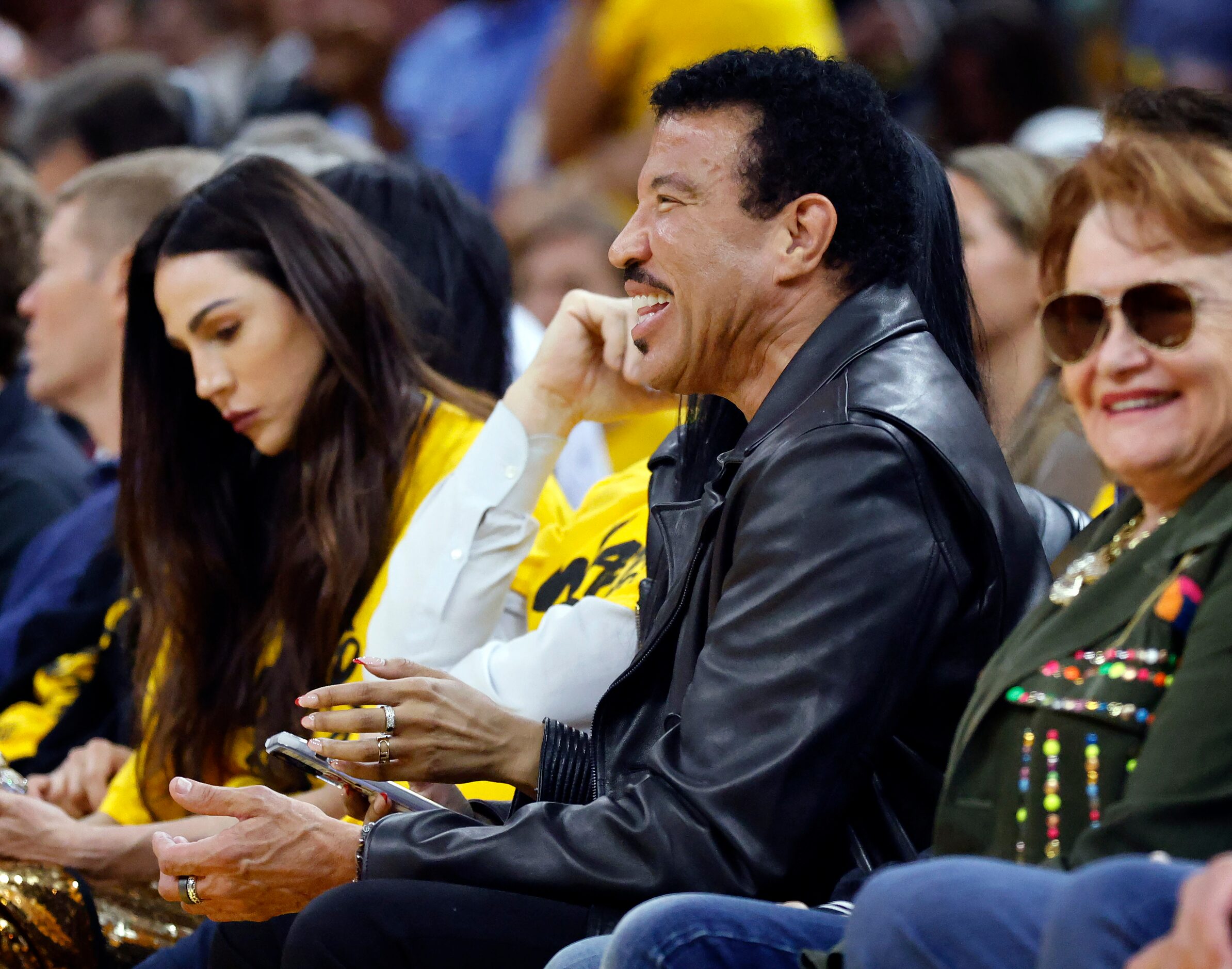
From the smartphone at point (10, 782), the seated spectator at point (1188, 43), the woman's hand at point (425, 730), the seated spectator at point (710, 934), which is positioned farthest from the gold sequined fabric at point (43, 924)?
the seated spectator at point (1188, 43)

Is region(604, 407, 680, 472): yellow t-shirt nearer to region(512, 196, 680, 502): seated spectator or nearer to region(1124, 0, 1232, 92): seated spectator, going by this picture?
region(512, 196, 680, 502): seated spectator

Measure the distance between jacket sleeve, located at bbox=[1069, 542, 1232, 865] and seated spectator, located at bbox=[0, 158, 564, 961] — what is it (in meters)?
1.80

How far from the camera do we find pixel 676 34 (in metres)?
5.88

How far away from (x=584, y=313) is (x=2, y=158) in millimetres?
2885

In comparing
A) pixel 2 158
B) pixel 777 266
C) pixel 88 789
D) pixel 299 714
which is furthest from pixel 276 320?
pixel 2 158

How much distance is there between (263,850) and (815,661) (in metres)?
0.77

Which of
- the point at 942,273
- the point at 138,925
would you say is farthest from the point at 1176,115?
the point at 138,925

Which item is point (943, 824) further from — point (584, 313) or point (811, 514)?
point (584, 313)

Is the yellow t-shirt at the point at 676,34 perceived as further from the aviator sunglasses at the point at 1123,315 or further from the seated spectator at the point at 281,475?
the aviator sunglasses at the point at 1123,315

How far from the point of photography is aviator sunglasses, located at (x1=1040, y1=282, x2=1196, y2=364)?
1.73 meters

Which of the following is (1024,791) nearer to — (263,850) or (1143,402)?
(1143,402)

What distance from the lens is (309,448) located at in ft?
10.8

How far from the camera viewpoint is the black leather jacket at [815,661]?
1.92 m

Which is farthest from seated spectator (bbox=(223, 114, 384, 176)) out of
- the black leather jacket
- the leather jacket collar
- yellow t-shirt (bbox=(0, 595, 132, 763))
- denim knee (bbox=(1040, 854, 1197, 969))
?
denim knee (bbox=(1040, 854, 1197, 969))
